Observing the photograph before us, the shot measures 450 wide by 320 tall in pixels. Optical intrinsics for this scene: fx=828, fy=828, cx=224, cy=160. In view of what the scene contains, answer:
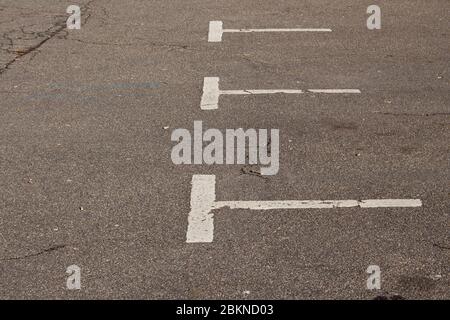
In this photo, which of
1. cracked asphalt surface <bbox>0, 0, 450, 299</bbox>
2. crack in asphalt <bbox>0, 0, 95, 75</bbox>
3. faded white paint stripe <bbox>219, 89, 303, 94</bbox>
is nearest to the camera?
cracked asphalt surface <bbox>0, 0, 450, 299</bbox>

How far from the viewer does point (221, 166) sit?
8.05 m

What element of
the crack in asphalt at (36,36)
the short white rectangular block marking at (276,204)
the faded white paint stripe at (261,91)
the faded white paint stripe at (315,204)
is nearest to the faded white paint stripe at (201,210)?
the short white rectangular block marking at (276,204)

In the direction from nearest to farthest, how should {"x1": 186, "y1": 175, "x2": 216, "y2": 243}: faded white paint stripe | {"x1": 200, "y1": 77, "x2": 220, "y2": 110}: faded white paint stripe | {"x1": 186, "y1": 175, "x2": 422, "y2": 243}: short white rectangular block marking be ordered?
A: {"x1": 186, "y1": 175, "x2": 216, "y2": 243}: faded white paint stripe < {"x1": 186, "y1": 175, "x2": 422, "y2": 243}: short white rectangular block marking < {"x1": 200, "y1": 77, "x2": 220, "y2": 110}: faded white paint stripe

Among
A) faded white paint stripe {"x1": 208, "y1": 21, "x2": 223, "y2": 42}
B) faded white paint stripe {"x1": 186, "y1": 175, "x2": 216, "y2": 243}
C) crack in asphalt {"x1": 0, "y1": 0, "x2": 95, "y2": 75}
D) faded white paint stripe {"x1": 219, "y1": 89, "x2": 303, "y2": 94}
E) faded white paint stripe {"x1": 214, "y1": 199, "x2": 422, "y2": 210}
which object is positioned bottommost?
crack in asphalt {"x1": 0, "y1": 0, "x2": 95, "y2": 75}

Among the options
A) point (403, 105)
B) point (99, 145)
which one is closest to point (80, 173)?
point (99, 145)

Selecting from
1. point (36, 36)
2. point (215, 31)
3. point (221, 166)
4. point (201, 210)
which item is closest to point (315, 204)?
point (201, 210)

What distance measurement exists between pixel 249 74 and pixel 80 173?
3.48m

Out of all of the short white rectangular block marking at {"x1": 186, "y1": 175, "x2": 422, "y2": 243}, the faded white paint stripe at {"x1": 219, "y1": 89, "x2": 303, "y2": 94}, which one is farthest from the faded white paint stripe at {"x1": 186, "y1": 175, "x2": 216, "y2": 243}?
the faded white paint stripe at {"x1": 219, "y1": 89, "x2": 303, "y2": 94}

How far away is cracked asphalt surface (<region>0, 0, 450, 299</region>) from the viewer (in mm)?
6238

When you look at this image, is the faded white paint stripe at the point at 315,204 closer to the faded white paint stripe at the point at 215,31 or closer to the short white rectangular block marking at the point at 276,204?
the short white rectangular block marking at the point at 276,204

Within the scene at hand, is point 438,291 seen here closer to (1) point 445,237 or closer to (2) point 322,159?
(1) point 445,237

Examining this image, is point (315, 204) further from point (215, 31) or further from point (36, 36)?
point (36, 36)

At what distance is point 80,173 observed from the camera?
25.9ft

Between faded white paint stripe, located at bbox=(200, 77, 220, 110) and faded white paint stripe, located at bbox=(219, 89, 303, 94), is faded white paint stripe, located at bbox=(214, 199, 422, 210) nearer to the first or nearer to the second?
faded white paint stripe, located at bbox=(200, 77, 220, 110)
